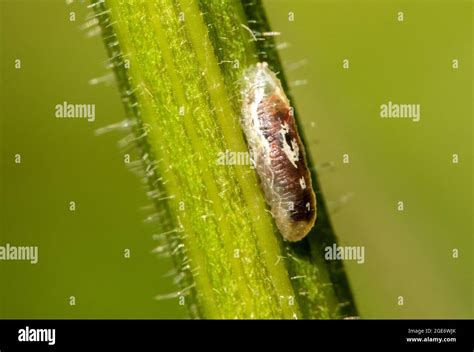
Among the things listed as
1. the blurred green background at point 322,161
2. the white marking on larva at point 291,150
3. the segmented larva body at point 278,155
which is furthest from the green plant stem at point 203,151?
the blurred green background at point 322,161

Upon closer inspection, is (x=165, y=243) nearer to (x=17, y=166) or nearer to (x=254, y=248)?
(x=254, y=248)

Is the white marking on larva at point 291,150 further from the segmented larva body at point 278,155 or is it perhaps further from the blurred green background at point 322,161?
the blurred green background at point 322,161

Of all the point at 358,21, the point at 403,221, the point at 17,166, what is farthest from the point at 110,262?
the point at 358,21

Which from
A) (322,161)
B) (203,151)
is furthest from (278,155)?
(322,161)

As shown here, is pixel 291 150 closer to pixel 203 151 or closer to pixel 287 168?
pixel 287 168

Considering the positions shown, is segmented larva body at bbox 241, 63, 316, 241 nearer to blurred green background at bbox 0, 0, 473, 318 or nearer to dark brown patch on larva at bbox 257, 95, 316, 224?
dark brown patch on larva at bbox 257, 95, 316, 224
